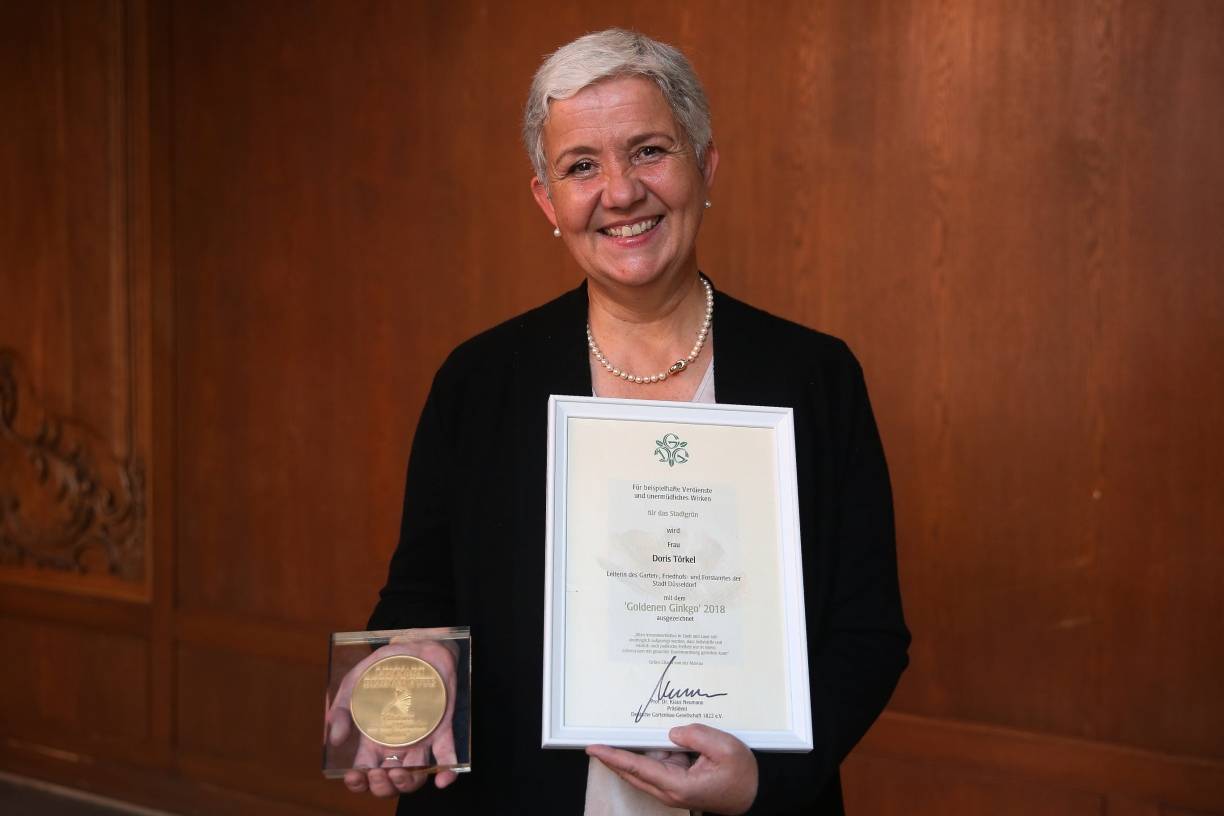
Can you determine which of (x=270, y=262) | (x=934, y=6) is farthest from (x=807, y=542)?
(x=270, y=262)

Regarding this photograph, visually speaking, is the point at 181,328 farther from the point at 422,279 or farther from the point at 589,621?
the point at 589,621

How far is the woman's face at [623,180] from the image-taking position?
157cm

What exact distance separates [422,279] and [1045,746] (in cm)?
222

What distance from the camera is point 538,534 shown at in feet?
5.25

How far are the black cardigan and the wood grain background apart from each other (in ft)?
4.66

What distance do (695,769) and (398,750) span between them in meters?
0.36

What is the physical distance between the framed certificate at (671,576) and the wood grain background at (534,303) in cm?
167

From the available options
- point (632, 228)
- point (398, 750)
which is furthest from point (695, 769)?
point (632, 228)

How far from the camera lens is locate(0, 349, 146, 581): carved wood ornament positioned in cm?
446

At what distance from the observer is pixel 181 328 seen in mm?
4277

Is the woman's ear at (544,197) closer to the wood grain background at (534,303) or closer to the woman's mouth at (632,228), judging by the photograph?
the woman's mouth at (632,228)

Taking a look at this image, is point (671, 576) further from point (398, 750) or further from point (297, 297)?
point (297, 297)

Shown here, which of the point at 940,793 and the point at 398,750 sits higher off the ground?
the point at 398,750
